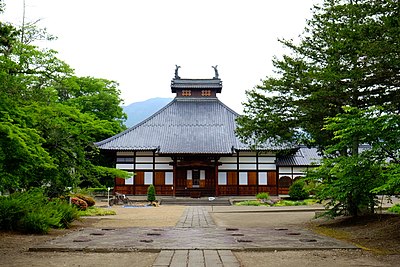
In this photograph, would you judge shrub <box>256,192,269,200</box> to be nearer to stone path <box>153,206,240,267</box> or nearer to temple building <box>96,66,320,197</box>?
temple building <box>96,66,320,197</box>

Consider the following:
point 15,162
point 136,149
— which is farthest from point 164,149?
point 15,162

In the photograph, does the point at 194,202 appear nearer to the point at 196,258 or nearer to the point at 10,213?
the point at 10,213

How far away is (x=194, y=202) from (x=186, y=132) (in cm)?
782

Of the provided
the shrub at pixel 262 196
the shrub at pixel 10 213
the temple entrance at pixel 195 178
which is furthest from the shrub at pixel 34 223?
the temple entrance at pixel 195 178

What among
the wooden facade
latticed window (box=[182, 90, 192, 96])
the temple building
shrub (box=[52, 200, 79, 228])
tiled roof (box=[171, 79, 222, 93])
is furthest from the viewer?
latticed window (box=[182, 90, 192, 96])

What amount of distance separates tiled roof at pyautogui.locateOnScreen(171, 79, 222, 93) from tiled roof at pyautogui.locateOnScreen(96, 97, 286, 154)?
1.13m

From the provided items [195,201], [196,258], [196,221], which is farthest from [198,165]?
[196,258]

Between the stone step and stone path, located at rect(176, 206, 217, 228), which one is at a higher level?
the stone step

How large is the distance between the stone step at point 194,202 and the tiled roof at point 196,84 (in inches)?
518

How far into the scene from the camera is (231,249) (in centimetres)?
796

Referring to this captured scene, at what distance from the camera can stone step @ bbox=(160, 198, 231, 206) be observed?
28.2 m

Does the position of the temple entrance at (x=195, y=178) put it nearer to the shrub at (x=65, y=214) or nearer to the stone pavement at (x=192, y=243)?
the shrub at (x=65, y=214)

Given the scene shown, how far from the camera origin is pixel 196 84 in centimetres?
3981

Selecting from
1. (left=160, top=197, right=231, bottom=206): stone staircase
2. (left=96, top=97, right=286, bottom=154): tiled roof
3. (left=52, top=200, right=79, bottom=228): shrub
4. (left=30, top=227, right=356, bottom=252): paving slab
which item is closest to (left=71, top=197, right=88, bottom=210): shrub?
(left=52, top=200, right=79, bottom=228): shrub
